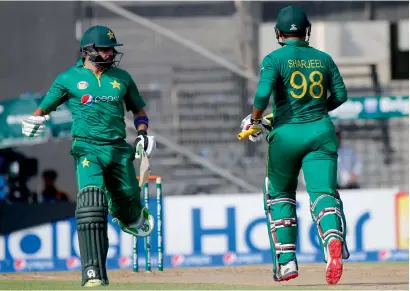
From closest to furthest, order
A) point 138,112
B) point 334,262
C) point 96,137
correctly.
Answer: point 334,262 < point 96,137 < point 138,112

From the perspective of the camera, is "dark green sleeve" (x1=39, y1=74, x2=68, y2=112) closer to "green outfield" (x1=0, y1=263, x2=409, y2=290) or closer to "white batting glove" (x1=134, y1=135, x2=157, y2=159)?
"white batting glove" (x1=134, y1=135, x2=157, y2=159)

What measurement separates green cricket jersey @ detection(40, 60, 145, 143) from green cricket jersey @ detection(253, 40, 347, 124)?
3.68 ft

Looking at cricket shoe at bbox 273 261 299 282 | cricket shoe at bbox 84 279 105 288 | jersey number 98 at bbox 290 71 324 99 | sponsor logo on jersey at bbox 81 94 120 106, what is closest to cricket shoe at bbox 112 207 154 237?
cricket shoe at bbox 84 279 105 288

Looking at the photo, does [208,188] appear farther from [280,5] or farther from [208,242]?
[280,5]

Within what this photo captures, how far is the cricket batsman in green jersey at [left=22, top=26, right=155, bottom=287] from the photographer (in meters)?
9.64

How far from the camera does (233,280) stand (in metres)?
12.2

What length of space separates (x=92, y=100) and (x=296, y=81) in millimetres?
1562

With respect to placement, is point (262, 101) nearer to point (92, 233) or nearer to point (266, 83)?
point (266, 83)

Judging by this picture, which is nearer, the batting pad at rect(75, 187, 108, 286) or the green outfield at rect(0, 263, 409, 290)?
the batting pad at rect(75, 187, 108, 286)

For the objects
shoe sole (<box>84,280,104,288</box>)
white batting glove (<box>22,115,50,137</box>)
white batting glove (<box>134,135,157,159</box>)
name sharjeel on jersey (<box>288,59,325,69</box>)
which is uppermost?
name sharjeel on jersey (<box>288,59,325,69</box>)

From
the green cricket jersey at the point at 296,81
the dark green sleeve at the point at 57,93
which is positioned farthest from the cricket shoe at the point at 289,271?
the dark green sleeve at the point at 57,93

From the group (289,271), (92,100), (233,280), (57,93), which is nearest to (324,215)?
(289,271)

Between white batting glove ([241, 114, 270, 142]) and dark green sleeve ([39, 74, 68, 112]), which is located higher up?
dark green sleeve ([39, 74, 68, 112])

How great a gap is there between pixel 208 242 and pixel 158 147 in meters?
2.22
